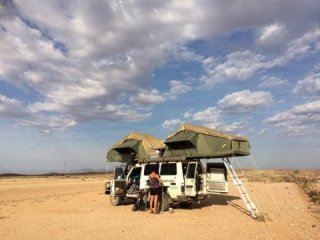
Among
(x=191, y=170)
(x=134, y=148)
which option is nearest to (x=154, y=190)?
(x=191, y=170)

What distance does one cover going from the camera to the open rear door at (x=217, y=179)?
719 inches

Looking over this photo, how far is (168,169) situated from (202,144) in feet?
6.40

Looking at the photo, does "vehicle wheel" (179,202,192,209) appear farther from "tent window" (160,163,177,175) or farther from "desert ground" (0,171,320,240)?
"tent window" (160,163,177,175)

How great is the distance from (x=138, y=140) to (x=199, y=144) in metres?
4.98

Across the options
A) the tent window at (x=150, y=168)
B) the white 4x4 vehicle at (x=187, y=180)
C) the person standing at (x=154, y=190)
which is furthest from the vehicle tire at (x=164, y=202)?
the tent window at (x=150, y=168)

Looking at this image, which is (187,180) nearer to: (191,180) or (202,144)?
(191,180)

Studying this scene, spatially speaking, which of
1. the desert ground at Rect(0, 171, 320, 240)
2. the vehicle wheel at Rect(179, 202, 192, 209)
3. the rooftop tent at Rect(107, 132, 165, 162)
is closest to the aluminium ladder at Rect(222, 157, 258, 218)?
the desert ground at Rect(0, 171, 320, 240)

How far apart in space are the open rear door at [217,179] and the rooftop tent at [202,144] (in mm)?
716

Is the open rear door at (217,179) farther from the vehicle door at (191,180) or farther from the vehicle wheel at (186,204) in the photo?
the vehicle wheel at (186,204)

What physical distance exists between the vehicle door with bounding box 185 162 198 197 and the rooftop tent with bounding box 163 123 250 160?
0.63 m

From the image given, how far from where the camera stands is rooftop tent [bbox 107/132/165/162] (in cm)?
2266

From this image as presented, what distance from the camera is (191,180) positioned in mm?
17812

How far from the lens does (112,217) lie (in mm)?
16078

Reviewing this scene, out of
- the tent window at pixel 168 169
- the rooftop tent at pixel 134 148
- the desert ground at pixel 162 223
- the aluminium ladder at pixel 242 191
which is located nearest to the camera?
the desert ground at pixel 162 223
